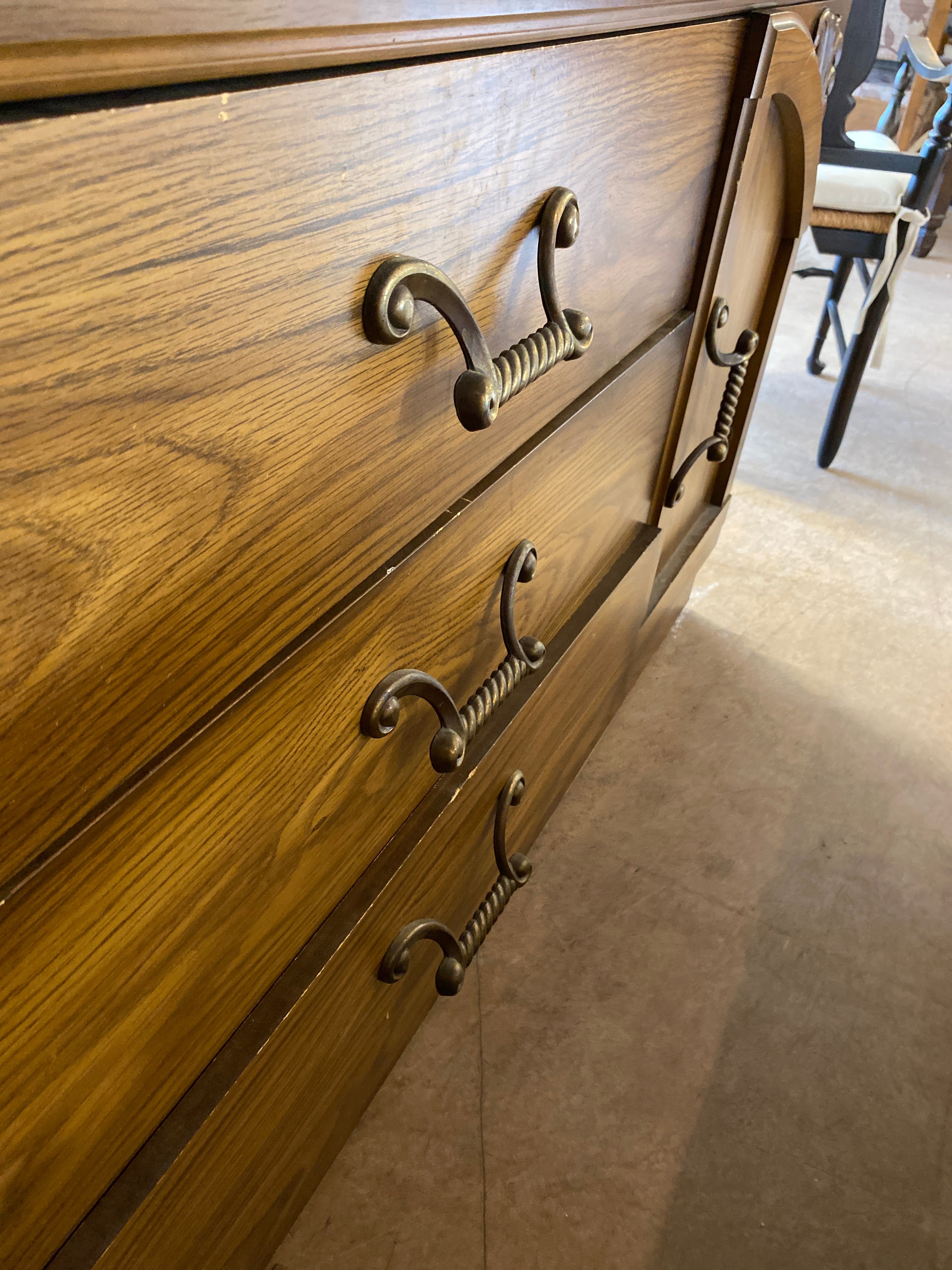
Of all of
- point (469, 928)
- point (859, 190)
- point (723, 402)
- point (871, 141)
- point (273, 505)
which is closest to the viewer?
point (273, 505)

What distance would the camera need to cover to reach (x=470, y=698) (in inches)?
22.7

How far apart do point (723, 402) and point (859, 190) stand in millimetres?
698

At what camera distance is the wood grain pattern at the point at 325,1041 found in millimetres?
422

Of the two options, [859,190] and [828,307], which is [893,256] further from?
[828,307]

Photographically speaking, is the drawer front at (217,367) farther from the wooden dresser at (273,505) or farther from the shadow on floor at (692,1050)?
the shadow on floor at (692,1050)

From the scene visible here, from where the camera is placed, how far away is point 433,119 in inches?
13.5

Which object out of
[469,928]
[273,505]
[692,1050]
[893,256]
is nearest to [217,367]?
[273,505]

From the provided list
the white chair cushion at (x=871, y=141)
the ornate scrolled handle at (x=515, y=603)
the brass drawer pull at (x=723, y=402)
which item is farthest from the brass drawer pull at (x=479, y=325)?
the white chair cushion at (x=871, y=141)

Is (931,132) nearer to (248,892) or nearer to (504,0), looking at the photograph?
(504,0)

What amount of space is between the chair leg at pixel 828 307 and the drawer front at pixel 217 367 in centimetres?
143

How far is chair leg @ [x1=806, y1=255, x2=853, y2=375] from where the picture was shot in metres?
1.72

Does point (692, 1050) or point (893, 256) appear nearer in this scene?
point (692, 1050)

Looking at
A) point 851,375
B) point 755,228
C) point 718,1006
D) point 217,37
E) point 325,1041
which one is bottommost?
point 718,1006

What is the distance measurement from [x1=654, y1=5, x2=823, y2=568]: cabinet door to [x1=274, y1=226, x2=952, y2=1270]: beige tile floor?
11.1 inches
